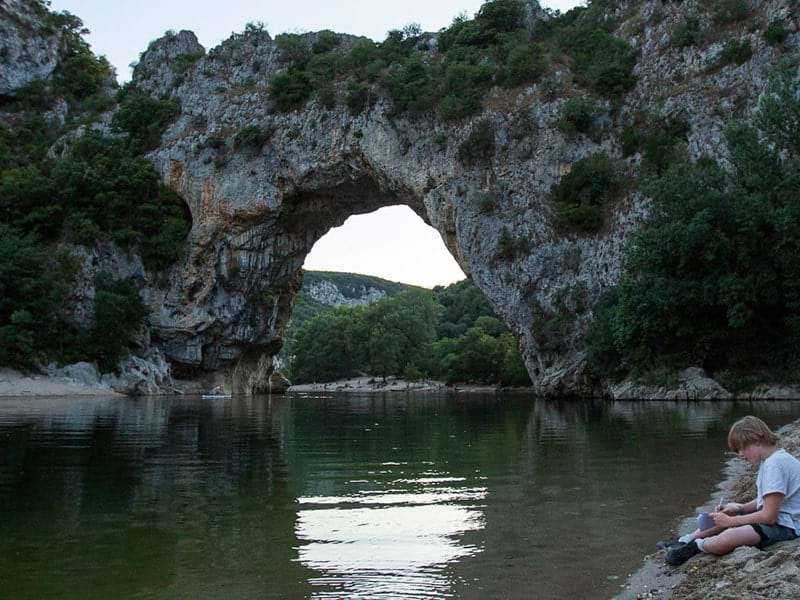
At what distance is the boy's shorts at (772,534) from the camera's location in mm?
5094

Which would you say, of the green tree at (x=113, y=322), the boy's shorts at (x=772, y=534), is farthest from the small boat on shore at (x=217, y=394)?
the boy's shorts at (x=772, y=534)

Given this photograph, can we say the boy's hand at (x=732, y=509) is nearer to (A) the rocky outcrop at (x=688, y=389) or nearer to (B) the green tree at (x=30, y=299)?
(A) the rocky outcrop at (x=688, y=389)

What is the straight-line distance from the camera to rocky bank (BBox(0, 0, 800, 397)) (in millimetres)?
39781

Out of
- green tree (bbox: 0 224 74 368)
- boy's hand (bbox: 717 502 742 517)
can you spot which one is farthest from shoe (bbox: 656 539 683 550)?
green tree (bbox: 0 224 74 368)

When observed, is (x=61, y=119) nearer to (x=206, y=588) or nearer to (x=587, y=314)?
(x=587, y=314)

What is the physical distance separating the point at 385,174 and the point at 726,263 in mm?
23192

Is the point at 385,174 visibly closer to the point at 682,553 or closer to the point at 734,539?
the point at 682,553

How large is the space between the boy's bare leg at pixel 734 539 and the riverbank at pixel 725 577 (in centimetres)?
5

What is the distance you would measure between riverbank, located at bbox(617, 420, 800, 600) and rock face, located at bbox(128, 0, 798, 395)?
3359 cm

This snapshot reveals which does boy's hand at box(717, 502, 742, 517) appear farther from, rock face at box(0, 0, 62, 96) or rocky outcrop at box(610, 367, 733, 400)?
rock face at box(0, 0, 62, 96)

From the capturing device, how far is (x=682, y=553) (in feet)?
17.5

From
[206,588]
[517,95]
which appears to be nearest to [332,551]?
[206,588]

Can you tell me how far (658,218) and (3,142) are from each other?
48376 mm

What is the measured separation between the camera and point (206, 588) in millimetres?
5238
